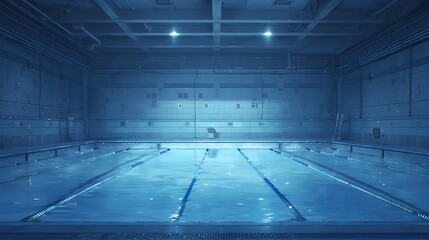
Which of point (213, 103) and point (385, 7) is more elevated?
point (385, 7)

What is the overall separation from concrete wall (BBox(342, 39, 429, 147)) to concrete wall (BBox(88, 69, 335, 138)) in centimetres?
220

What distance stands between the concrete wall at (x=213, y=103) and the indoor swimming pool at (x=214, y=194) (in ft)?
34.3

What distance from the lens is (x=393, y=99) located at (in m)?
13.3

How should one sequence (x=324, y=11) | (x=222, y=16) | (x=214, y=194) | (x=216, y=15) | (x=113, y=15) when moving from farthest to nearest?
(x=222, y=16) → (x=113, y=15) → (x=216, y=15) → (x=324, y=11) → (x=214, y=194)

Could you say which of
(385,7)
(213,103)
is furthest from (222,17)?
(213,103)

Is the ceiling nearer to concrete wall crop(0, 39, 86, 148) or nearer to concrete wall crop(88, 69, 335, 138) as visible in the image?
concrete wall crop(0, 39, 86, 148)

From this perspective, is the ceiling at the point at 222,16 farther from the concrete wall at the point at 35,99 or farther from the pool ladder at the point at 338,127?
the pool ladder at the point at 338,127

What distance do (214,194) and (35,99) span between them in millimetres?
10905

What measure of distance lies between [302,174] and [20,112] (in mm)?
10269

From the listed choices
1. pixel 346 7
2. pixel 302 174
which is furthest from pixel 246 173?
pixel 346 7

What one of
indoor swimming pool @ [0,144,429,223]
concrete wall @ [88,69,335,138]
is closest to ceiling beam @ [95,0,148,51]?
concrete wall @ [88,69,335,138]

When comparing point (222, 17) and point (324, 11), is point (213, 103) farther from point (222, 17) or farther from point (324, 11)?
→ point (324, 11)

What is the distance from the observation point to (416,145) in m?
11.7

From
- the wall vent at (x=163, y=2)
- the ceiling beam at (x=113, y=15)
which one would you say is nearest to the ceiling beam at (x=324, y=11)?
the wall vent at (x=163, y=2)
